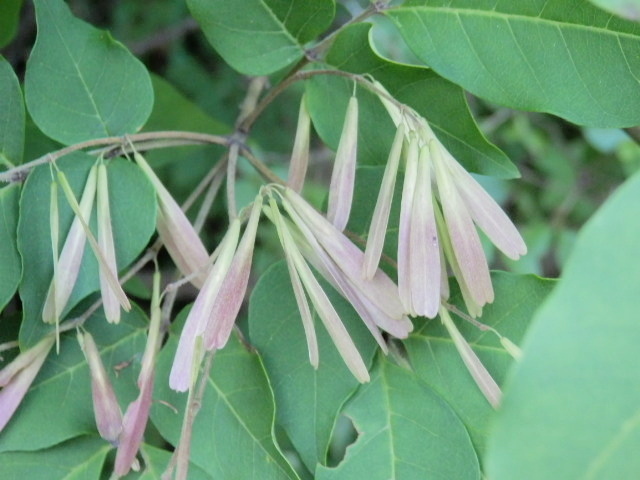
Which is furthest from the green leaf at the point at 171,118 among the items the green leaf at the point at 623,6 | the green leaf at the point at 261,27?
the green leaf at the point at 623,6

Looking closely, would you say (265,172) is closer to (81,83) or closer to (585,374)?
(81,83)

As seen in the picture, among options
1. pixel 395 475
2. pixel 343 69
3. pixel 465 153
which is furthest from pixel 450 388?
pixel 343 69

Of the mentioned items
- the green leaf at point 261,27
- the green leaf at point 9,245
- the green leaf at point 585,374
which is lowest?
the green leaf at point 9,245

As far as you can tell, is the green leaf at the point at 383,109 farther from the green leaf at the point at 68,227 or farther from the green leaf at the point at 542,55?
the green leaf at the point at 68,227

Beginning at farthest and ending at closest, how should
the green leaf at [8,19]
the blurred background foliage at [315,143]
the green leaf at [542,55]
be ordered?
the blurred background foliage at [315,143]
the green leaf at [8,19]
the green leaf at [542,55]

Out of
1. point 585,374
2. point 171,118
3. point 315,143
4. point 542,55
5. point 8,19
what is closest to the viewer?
point 585,374

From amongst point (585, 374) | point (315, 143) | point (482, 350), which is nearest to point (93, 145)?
point (482, 350)
